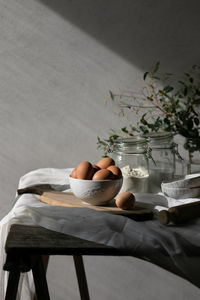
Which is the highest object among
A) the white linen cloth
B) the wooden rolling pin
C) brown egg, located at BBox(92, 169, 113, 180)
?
brown egg, located at BBox(92, 169, 113, 180)

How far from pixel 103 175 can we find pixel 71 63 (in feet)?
2.99

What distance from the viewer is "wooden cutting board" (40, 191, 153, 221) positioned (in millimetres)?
840

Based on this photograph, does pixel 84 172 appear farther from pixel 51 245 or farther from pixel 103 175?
pixel 51 245

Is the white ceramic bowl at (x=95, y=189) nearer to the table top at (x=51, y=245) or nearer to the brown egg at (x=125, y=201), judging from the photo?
the brown egg at (x=125, y=201)

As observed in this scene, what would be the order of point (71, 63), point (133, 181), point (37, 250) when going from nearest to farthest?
point (37, 250) < point (133, 181) < point (71, 63)

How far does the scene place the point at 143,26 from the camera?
166 cm

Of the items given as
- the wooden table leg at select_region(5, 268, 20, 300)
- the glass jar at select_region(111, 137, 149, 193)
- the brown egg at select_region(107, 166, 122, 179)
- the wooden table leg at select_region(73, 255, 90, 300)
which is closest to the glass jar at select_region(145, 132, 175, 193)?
the glass jar at select_region(111, 137, 149, 193)

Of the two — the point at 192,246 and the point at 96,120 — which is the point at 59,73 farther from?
the point at 192,246

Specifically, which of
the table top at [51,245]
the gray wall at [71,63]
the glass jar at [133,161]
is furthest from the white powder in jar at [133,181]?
the gray wall at [71,63]

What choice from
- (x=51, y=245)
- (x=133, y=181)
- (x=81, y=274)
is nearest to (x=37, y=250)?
(x=51, y=245)

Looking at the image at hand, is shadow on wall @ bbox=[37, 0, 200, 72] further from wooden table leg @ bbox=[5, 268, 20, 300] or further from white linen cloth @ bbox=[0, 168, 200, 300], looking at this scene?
wooden table leg @ bbox=[5, 268, 20, 300]

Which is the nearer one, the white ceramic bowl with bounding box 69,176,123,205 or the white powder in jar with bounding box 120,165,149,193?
the white ceramic bowl with bounding box 69,176,123,205

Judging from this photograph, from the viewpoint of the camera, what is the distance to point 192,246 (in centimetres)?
69

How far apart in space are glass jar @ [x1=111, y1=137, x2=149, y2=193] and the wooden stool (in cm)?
40
